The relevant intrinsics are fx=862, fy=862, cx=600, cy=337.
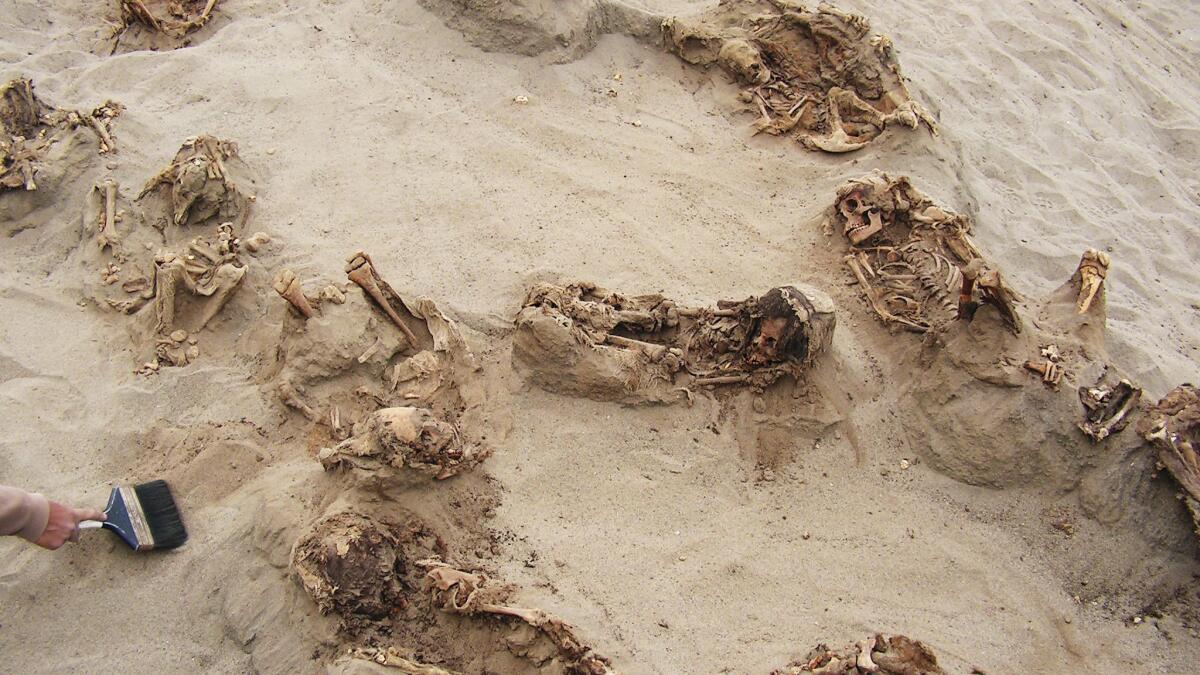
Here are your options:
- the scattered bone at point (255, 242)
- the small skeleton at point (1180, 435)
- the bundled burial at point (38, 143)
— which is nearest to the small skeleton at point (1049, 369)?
the small skeleton at point (1180, 435)

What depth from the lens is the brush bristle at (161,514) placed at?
3131 mm

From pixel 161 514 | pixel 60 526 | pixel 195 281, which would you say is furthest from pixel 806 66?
pixel 60 526

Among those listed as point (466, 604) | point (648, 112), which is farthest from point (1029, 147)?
point (466, 604)

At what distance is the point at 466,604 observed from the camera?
275 cm

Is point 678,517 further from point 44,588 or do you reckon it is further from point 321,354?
point 44,588

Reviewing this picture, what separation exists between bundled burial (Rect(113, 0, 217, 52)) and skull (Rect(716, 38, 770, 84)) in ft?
12.2

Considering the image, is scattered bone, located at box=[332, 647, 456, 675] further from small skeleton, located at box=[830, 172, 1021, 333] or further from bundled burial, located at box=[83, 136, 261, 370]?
small skeleton, located at box=[830, 172, 1021, 333]

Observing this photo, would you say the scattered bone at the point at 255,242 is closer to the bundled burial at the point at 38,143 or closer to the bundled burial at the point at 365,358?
the bundled burial at the point at 365,358

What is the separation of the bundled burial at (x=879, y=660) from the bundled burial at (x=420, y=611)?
67 cm

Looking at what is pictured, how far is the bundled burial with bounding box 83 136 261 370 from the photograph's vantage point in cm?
398

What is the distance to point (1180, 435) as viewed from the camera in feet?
10.6

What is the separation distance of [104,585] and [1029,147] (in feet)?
18.9

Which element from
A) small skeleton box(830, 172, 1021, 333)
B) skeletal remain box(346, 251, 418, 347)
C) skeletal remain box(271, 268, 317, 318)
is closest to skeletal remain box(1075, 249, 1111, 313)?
small skeleton box(830, 172, 1021, 333)

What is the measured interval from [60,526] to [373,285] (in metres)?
1.43
